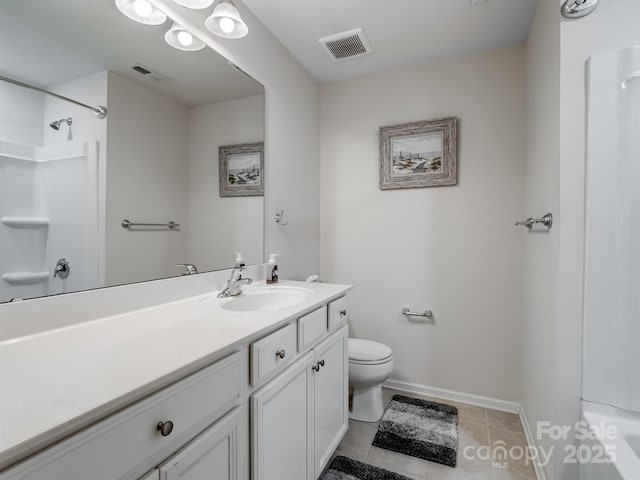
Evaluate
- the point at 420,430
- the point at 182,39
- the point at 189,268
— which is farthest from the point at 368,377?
the point at 182,39

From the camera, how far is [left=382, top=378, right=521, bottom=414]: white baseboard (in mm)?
2062

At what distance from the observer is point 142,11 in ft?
3.89

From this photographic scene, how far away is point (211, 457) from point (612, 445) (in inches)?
50.5

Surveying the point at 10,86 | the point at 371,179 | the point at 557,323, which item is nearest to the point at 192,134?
the point at 10,86

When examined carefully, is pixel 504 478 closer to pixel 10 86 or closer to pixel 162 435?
pixel 162 435

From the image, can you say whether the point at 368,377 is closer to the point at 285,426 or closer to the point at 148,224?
the point at 285,426

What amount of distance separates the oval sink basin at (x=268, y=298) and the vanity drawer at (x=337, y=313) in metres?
0.13

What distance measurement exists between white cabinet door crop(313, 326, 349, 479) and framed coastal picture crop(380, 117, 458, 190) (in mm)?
1260

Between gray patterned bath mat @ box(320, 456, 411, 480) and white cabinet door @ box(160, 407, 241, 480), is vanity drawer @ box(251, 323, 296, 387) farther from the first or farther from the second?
gray patterned bath mat @ box(320, 456, 411, 480)

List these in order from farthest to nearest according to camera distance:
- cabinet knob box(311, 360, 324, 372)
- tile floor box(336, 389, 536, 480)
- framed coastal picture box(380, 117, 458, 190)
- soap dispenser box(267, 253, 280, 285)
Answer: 1. framed coastal picture box(380, 117, 458, 190)
2. soap dispenser box(267, 253, 280, 285)
3. tile floor box(336, 389, 536, 480)
4. cabinet knob box(311, 360, 324, 372)

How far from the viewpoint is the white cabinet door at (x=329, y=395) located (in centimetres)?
135

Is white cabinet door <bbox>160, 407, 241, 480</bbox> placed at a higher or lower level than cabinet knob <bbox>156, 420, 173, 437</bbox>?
lower

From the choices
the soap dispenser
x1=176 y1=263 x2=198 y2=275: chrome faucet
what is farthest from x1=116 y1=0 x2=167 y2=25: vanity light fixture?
the soap dispenser

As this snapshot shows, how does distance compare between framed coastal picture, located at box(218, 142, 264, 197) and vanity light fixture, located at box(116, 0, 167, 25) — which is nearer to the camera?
vanity light fixture, located at box(116, 0, 167, 25)
